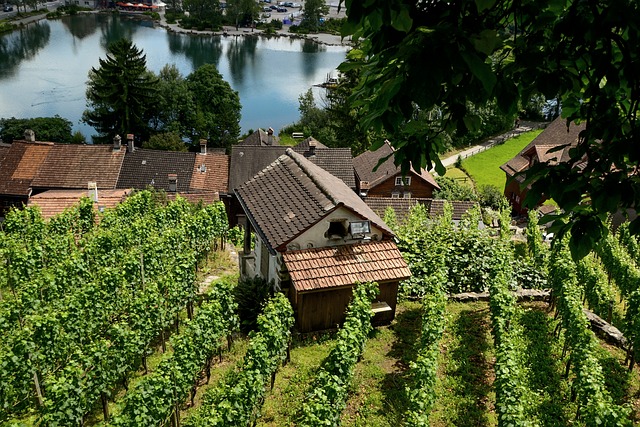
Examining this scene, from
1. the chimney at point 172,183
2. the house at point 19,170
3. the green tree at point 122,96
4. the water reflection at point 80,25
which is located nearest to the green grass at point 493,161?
the chimney at point 172,183

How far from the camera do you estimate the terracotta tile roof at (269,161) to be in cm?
3975

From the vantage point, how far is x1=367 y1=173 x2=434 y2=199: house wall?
4253cm

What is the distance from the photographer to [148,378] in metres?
10.9

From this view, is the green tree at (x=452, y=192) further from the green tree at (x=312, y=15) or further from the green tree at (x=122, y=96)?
the green tree at (x=312, y=15)

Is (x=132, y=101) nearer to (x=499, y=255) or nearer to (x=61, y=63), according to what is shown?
(x=61, y=63)

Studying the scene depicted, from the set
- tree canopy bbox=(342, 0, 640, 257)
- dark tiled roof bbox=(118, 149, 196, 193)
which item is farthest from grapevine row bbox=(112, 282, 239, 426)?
dark tiled roof bbox=(118, 149, 196, 193)

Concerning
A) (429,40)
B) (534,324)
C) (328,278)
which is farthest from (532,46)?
(534,324)

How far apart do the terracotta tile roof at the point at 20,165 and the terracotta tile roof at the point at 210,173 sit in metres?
8.42

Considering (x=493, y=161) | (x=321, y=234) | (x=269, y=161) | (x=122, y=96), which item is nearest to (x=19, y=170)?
(x=269, y=161)

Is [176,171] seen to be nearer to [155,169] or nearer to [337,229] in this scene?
[155,169]

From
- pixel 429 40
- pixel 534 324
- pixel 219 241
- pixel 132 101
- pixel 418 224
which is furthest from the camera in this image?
pixel 132 101

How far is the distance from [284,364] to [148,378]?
4301mm

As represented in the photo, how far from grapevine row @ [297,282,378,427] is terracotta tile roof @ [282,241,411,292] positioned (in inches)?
34.3

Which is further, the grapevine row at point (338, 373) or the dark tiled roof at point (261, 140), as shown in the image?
the dark tiled roof at point (261, 140)
